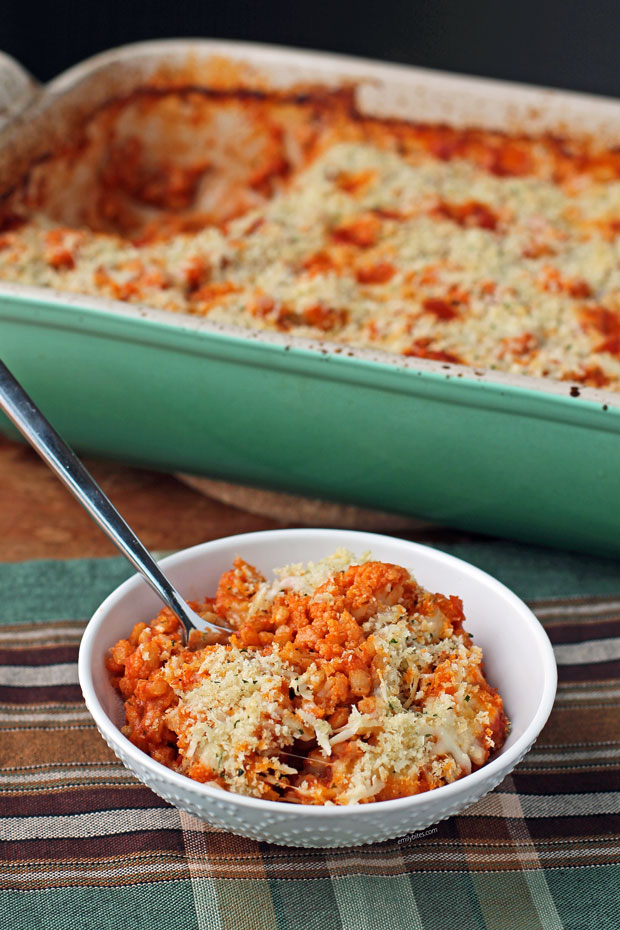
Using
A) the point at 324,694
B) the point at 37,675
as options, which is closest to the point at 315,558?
the point at 324,694

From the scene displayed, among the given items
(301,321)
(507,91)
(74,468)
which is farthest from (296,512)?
(507,91)

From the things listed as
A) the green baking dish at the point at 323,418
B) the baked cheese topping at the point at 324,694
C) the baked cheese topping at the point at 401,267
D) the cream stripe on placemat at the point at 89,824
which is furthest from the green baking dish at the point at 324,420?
the cream stripe on placemat at the point at 89,824

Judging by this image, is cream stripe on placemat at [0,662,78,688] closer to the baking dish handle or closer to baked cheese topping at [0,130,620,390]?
baked cheese topping at [0,130,620,390]

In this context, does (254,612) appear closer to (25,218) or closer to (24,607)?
(24,607)

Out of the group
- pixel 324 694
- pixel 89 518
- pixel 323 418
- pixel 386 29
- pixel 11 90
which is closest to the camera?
pixel 324 694

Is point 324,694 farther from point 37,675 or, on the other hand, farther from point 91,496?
point 37,675

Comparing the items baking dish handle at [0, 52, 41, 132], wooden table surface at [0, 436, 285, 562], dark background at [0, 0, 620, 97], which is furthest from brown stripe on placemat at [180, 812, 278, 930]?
dark background at [0, 0, 620, 97]
